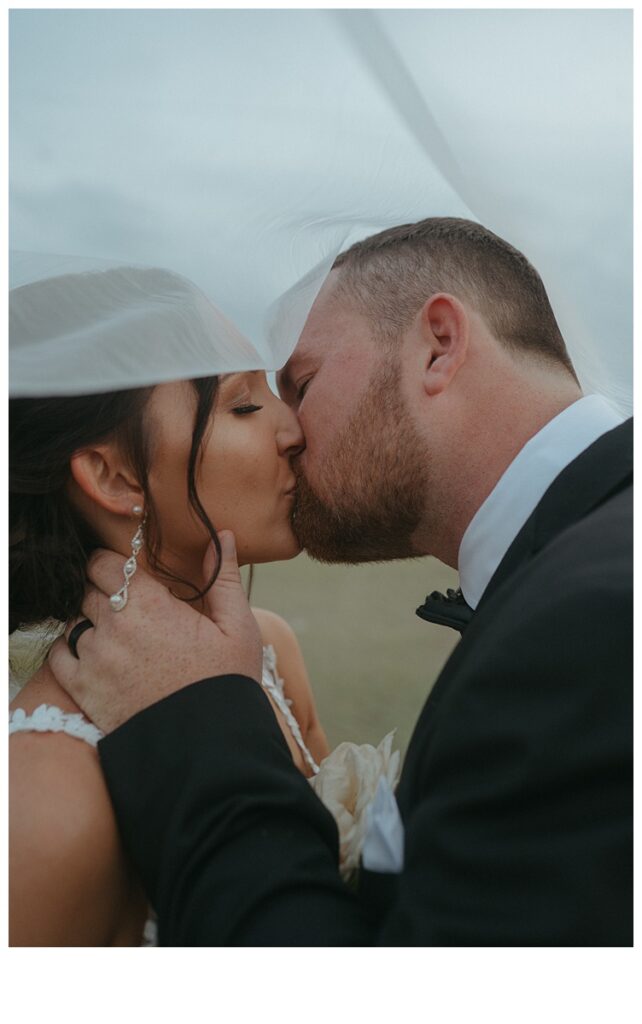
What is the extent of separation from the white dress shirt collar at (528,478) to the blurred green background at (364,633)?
427cm

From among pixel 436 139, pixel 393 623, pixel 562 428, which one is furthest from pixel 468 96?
pixel 393 623

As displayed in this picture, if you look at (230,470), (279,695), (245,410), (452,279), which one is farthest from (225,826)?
→ (452,279)

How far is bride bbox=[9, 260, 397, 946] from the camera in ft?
5.33

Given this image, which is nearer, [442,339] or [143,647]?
[143,647]

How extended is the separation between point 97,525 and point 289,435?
495 mm

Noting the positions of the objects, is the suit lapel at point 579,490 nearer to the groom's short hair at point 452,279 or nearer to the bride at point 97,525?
the groom's short hair at point 452,279

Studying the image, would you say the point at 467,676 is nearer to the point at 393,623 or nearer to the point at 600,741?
the point at 600,741

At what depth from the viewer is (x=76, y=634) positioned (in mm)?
1866

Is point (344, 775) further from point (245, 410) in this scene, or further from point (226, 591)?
point (245, 410)

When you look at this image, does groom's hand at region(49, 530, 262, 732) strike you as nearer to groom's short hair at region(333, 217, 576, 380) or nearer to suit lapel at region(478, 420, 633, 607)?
suit lapel at region(478, 420, 633, 607)

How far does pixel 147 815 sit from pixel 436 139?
1.45 meters

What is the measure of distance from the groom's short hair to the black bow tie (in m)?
0.62

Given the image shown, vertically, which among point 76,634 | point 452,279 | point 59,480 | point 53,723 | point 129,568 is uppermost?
point 452,279

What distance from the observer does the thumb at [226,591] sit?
1.88 metres
